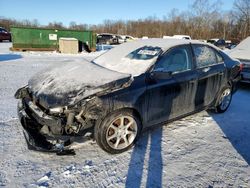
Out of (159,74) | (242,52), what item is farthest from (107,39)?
(159,74)

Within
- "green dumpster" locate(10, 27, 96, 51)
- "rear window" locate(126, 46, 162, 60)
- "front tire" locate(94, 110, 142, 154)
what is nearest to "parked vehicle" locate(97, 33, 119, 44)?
"green dumpster" locate(10, 27, 96, 51)

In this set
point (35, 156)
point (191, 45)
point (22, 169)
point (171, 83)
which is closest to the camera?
point (22, 169)

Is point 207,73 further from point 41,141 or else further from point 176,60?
point 41,141

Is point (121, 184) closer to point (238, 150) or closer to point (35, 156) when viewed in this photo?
point (35, 156)

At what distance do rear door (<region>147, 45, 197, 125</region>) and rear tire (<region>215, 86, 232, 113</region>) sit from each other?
1000 millimetres

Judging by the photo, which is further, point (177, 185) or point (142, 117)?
point (142, 117)

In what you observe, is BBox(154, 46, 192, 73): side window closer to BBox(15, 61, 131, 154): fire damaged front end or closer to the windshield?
the windshield

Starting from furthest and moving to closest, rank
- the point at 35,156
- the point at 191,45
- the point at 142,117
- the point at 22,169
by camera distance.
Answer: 1. the point at 191,45
2. the point at 142,117
3. the point at 35,156
4. the point at 22,169

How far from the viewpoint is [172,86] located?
3.55m

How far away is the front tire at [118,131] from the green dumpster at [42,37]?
51.2 ft

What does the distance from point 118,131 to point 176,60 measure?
5.05 ft

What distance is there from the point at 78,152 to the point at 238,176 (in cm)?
210

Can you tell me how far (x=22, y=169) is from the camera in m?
2.79

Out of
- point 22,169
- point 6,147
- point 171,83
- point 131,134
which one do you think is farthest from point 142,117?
point 6,147
